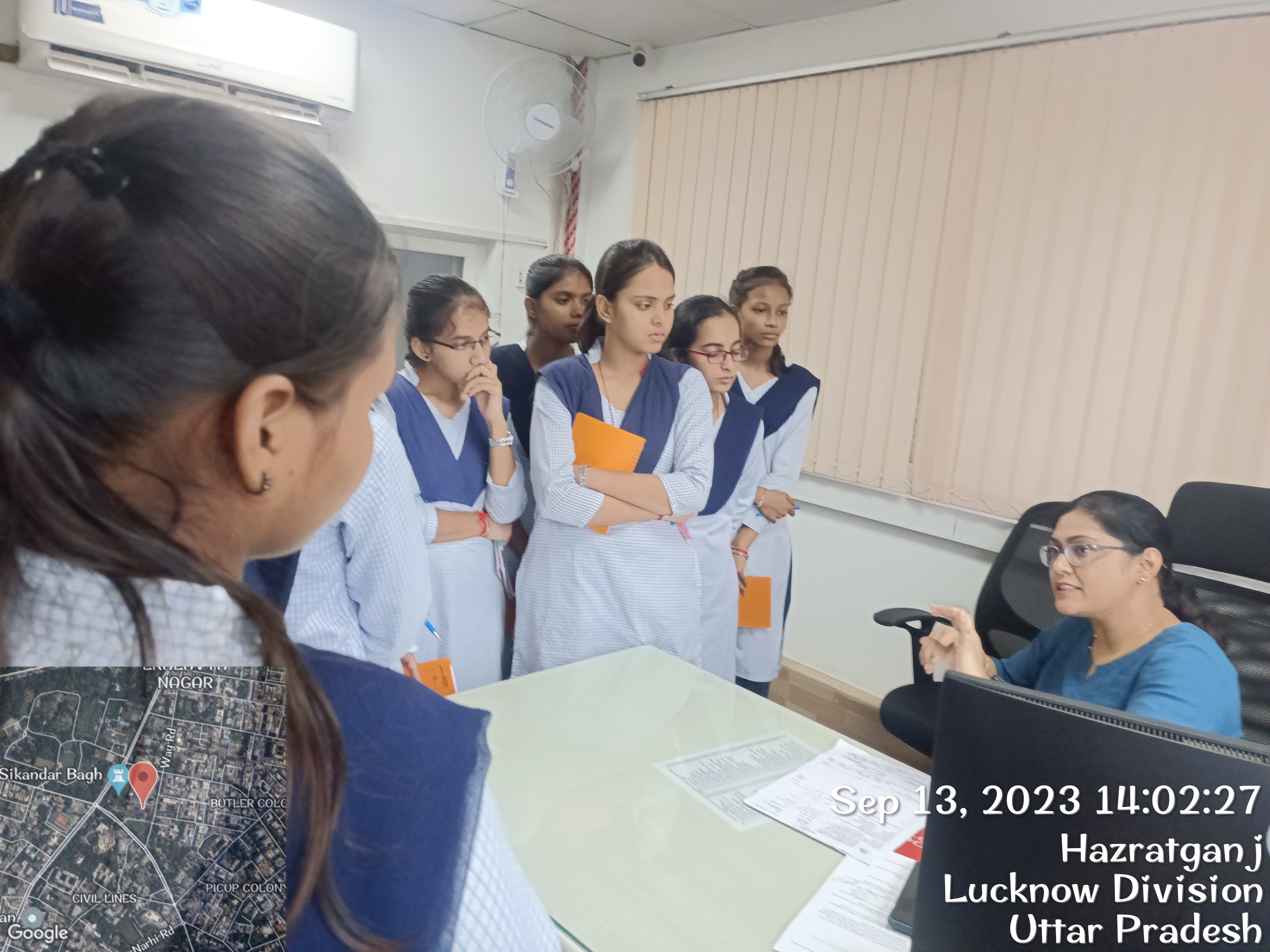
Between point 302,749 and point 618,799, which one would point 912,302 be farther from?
point 302,749

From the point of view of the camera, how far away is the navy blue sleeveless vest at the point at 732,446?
221 centimetres

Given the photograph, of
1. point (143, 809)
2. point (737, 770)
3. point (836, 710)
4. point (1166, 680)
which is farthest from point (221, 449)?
point (836, 710)

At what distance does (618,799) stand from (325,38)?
267cm

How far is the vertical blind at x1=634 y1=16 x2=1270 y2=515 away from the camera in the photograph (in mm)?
2172

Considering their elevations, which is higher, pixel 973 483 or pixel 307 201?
pixel 307 201

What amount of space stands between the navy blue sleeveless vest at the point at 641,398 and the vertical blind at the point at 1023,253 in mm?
1171

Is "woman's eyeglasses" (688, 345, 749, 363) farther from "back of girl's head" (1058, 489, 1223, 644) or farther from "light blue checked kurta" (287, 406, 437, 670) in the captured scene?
"light blue checked kurta" (287, 406, 437, 670)

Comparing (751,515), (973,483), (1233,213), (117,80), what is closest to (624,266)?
(751,515)

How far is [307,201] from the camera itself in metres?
0.39

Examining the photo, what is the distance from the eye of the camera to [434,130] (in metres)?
3.34

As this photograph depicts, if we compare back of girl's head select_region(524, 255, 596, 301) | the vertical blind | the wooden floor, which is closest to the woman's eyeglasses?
back of girl's head select_region(524, 255, 596, 301)

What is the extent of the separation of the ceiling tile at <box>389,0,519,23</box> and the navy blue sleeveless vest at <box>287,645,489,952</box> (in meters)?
3.17

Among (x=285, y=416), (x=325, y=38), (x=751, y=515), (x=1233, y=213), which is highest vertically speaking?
(x=325, y=38)

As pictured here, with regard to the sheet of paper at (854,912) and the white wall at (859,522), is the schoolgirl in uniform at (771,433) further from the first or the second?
the sheet of paper at (854,912)
